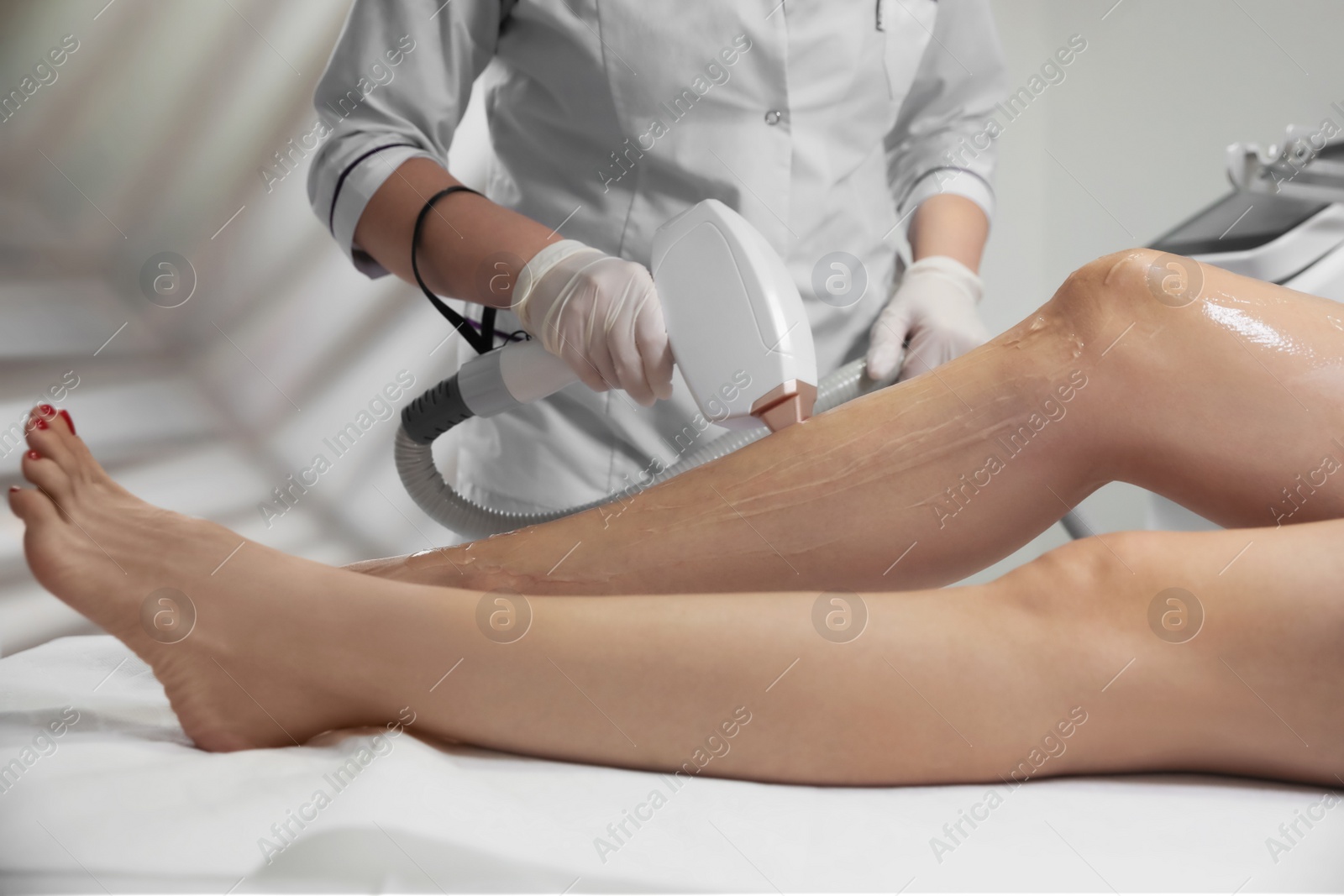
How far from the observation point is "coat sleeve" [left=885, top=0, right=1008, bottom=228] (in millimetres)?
1366

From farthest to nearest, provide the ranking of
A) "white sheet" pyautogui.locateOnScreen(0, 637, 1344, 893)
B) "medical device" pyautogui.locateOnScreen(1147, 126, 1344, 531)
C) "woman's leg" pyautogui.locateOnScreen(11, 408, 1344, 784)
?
"medical device" pyautogui.locateOnScreen(1147, 126, 1344, 531) < "woman's leg" pyautogui.locateOnScreen(11, 408, 1344, 784) < "white sheet" pyautogui.locateOnScreen(0, 637, 1344, 893)

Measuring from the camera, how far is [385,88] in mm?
1076

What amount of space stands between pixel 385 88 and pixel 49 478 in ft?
1.91

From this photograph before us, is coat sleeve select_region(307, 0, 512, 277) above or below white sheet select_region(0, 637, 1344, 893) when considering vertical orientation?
above

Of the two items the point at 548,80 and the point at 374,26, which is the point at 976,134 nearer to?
the point at 548,80

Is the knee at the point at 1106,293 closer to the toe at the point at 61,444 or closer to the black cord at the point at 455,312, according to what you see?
the black cord at the point at 455,312

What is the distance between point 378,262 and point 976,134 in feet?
3.08

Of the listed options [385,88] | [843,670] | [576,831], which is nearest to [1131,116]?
[385,88]

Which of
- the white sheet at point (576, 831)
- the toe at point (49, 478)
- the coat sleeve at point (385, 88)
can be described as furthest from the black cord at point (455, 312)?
the white sheet at point (576, 831)

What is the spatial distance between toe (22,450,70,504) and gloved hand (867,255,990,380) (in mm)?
850

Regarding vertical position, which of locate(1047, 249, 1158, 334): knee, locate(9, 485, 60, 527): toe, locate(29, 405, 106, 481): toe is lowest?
locate(1047, 249, 1158, 334): knee

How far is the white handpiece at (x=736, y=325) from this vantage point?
75 centimetres

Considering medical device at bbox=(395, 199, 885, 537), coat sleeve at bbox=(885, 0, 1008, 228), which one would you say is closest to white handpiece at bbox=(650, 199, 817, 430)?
medical device at bbox=(395, 199, 885, 537)

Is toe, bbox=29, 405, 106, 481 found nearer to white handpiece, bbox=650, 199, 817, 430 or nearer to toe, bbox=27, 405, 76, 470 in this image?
toe, bbox=27, 405, 76, 470
